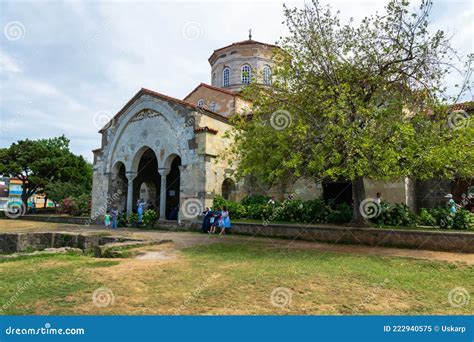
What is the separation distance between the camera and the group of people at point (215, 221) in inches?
565

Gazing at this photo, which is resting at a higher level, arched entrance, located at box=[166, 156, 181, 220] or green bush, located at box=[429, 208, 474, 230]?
arched entrance, located at box=[166, 156, 181, 220]

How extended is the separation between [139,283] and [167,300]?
3.87ft

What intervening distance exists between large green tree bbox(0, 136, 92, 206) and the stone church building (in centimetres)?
1148

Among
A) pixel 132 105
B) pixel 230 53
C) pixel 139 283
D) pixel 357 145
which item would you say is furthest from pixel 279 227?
pixel 230 53

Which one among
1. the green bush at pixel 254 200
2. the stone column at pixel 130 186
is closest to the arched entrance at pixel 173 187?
the stone column at pixel 130 186

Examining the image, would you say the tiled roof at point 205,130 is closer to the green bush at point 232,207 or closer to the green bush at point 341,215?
the green bush at point 232,207

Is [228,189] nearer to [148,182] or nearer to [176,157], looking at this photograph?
[176,157]

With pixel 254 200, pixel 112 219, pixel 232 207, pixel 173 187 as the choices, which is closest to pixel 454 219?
pixel 254 200

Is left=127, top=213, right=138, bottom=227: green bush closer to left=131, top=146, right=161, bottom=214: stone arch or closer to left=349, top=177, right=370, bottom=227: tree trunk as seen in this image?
left=131, top=146, right=161, bottom=214: stone arch

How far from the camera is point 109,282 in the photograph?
19.5 feet

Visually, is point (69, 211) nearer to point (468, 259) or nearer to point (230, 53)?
point (230, 53)

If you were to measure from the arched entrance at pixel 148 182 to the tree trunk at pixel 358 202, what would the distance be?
1374 cm

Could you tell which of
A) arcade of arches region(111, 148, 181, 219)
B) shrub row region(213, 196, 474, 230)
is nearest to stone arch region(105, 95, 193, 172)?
arcade of arches region(111, 148, 181, 219)

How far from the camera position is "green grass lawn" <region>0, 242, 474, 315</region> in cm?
466
